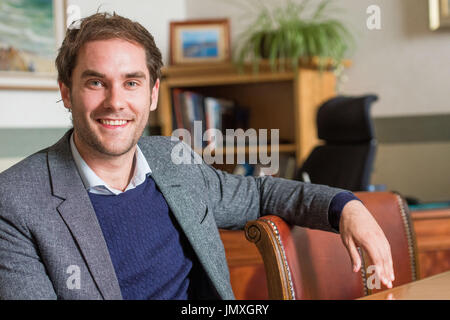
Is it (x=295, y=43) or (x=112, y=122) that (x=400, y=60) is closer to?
(x=295, y=43)

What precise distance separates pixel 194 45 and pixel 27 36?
1.13 metres

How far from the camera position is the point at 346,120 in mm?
2561

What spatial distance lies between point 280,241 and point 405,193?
2.70m

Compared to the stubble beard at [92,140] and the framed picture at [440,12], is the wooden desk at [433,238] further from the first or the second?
the framed picture at [440,12]

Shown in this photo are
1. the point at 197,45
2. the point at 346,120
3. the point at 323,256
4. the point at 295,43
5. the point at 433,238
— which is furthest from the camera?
the point at 197,45

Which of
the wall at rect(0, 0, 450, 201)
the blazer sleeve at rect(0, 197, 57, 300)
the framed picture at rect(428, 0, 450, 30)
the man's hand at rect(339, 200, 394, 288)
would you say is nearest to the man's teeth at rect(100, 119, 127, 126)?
the blazer sleeve at rect(0, 197, 57, 300)

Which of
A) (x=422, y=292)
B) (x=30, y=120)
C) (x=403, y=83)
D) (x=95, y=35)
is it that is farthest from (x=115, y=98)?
(x=403, y=83)

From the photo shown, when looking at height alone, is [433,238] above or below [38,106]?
below

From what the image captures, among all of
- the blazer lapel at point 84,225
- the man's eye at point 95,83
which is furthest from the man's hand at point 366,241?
the man's eye at point 95,83

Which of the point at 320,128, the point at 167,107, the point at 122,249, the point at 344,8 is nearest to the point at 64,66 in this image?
the point at 122,249

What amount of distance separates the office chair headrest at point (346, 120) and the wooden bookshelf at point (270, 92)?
Result: 573 millimetres

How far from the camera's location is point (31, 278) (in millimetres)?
940

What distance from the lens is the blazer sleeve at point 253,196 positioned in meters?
1.24
